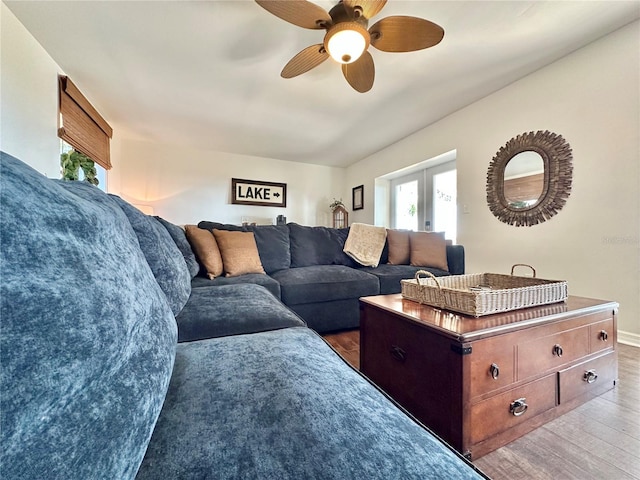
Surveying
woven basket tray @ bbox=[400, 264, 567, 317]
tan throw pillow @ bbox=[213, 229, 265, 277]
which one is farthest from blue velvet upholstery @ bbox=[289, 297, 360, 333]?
woven basket tray @ bbox=[400, 264, 567, 317]

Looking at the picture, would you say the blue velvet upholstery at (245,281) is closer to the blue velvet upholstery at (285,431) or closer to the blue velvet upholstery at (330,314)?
the blue velvet upholstery at (330,314)

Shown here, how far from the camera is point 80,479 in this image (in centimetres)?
25

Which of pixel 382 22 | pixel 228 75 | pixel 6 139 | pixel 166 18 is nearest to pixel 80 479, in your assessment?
pixel 382 22

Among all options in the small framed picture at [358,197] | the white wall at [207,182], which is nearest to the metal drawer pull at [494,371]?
the small framed picture at [358,197]

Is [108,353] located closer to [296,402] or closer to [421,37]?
[296,402]

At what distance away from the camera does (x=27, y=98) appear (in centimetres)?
207

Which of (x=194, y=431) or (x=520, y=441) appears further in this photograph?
(x=520, y=441)

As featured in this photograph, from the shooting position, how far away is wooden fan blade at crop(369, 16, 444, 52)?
1598 millimetres

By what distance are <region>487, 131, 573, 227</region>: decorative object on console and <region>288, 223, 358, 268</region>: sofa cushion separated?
1.66 metres

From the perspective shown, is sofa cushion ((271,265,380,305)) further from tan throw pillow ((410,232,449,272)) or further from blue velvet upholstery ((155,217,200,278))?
tan throw pillow ((410,232,449,272))

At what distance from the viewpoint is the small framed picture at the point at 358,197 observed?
5090 millimetres

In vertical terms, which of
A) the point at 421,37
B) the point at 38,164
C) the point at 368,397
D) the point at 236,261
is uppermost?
the point at 421,37

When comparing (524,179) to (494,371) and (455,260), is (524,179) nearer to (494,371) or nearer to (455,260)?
(455,260)

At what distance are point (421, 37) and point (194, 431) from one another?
7.27ft
